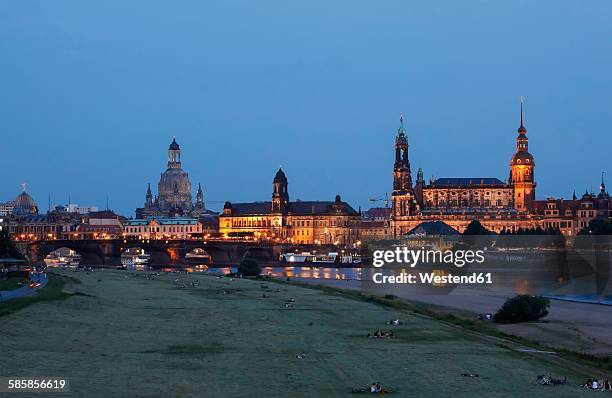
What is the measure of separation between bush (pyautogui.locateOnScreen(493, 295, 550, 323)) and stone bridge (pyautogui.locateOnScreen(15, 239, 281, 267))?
114 m

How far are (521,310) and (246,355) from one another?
26.5 meters

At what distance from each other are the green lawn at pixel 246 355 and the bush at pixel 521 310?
542 centimetres

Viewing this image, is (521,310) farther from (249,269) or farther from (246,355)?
(249,269)

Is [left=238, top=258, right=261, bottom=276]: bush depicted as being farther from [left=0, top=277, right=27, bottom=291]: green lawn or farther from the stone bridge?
[left=0, top=277, right=27, bottom=291]: green lawn

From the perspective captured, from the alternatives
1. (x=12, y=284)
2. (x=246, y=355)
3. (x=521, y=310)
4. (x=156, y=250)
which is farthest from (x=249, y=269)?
(x=246, y=355)

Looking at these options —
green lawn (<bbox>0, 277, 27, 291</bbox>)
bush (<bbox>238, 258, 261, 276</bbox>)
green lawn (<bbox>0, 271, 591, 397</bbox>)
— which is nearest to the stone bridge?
bush (<bbox>238, 258, 261, 276</bbox>)

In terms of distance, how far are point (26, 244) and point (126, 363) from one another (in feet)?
490

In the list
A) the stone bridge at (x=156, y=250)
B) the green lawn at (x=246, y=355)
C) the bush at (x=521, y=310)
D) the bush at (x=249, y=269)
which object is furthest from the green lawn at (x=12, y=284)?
the stone bridge at (x=156, y=250)

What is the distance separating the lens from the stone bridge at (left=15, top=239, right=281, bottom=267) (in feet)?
557

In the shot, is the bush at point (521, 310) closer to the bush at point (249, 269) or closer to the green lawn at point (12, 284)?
the green lawn at point (12, 284)

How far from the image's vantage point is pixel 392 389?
91.9 feet

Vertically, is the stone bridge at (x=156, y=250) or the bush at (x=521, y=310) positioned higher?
the stone bridge at (x=156, y=250)

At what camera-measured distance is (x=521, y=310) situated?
56.2m

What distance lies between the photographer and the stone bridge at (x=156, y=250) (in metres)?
170
